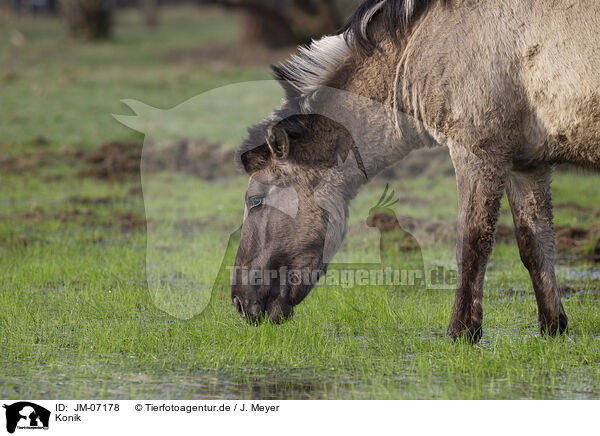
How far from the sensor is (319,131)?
5.88m

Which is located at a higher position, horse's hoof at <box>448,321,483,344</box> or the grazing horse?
the grazing horse

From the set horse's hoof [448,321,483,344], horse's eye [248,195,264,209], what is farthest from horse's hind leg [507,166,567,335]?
horse's eye [248,195,264,209]

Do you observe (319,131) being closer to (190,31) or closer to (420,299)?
(420,299)

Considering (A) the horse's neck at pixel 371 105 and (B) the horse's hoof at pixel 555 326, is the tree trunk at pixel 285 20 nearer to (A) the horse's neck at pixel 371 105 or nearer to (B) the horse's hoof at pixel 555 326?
(A) the horse's neck at pixel 371 105

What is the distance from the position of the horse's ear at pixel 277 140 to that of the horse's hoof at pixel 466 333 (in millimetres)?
1660

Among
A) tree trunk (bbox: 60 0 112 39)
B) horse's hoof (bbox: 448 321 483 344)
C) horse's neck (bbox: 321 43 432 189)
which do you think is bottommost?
horse's hoof (bbox: 448 321 483 344)

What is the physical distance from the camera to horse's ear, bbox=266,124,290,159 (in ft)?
18.8

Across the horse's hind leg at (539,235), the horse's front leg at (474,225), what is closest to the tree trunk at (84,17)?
the horse's hind leg at (539,235)

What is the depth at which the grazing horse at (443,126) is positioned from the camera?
543cm

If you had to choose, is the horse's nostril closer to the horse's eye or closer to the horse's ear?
the horse's eye

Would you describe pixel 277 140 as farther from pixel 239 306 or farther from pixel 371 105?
pixel 239 306

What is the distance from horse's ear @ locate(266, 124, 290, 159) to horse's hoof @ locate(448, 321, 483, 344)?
5.45 feet

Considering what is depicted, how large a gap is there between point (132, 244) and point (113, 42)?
2132 cm

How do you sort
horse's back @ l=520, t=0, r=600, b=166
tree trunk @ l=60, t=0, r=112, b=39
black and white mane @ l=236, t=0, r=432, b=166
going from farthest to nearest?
tree trunk @ l=60, t=0, r=112, b=39, black and white mane @ l=236, t=0, r=432, b=166, horse's back @ l=520, t=0, r=600, b=166
